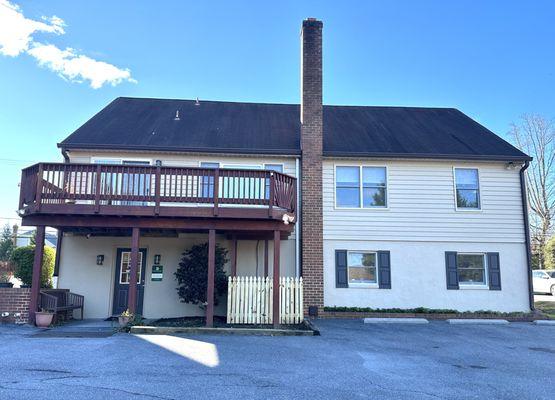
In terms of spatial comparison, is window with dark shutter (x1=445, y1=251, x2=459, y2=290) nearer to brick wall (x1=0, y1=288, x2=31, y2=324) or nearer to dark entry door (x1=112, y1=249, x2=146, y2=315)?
dark entry door (x1=112, y1=249, x2=146, y2=315)

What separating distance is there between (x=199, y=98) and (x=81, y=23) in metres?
5.14

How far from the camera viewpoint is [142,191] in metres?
10.1

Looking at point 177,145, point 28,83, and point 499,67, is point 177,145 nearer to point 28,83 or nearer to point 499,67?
point 28,83

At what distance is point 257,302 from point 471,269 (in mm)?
7112

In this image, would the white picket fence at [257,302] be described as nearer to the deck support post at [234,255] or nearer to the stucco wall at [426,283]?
the deck support post at [234,255]

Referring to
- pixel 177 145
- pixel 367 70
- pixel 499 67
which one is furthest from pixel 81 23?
pixel 499 67

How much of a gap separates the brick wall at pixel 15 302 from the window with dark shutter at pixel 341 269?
8186mm

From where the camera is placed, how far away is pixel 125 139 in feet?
43.8

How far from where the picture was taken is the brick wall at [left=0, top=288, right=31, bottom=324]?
9977 millimetres

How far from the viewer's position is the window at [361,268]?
1302 cm

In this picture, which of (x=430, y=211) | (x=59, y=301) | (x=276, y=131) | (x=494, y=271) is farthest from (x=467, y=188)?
(x=59, y=301)

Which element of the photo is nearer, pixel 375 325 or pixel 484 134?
pixel 375 325

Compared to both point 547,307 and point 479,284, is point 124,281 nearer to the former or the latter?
point 479,284

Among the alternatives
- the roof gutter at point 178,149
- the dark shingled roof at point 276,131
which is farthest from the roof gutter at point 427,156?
the roof gutter at point 178,149
